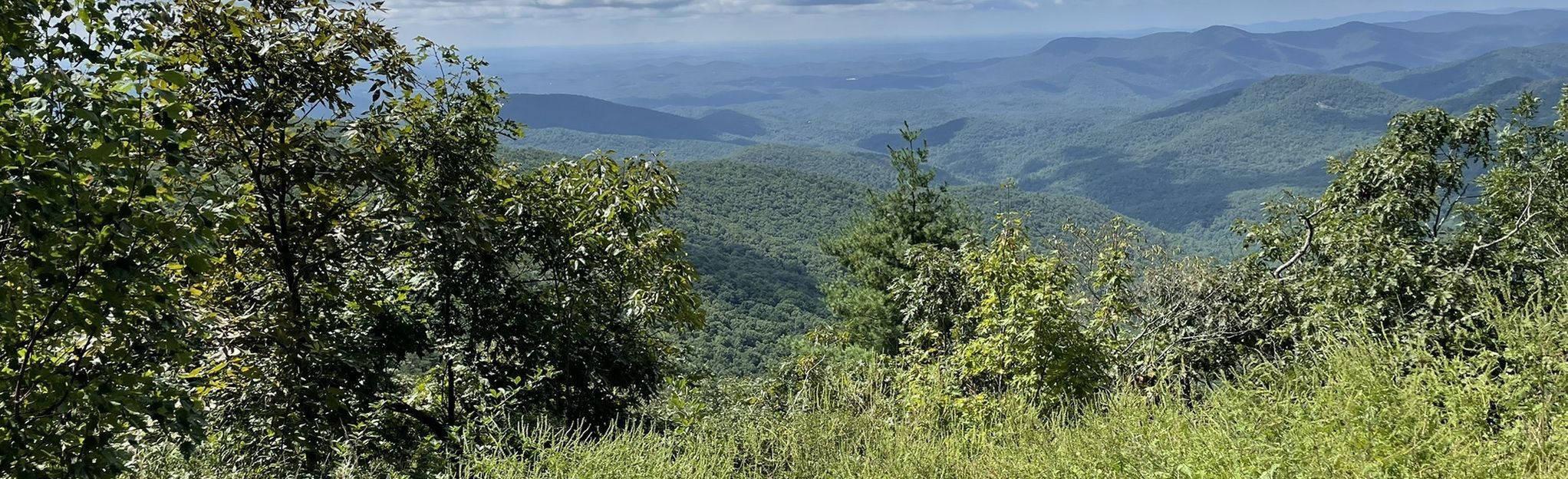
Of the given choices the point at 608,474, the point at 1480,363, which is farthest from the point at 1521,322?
the point at 608,474

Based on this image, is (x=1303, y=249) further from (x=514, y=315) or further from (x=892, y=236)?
(x=892, y=236)

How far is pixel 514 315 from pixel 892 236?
12858mm

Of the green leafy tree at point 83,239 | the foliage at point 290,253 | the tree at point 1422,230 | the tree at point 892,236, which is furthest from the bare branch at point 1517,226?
the tree at point 892,236

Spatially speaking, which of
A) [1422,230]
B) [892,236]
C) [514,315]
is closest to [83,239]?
[514,315]

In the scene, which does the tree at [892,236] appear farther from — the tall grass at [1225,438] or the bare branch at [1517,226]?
the tall grass at [1225,438]

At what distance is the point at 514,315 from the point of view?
492 cm

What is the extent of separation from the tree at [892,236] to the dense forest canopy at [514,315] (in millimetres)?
8729

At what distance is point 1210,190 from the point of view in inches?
6393

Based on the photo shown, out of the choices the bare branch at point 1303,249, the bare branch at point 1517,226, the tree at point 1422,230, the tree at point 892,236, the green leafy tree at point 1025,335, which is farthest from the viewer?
the tree at point 892,236

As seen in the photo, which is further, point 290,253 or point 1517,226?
point 1517,226

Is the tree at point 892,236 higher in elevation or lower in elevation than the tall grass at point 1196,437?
lower

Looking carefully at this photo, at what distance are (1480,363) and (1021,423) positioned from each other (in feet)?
6.51

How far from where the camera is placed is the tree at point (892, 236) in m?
16.4

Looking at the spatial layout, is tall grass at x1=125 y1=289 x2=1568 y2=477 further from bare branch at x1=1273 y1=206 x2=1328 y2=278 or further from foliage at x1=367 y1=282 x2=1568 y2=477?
bare branch at x1=1273 y1=206 x2=1328 y2=278
